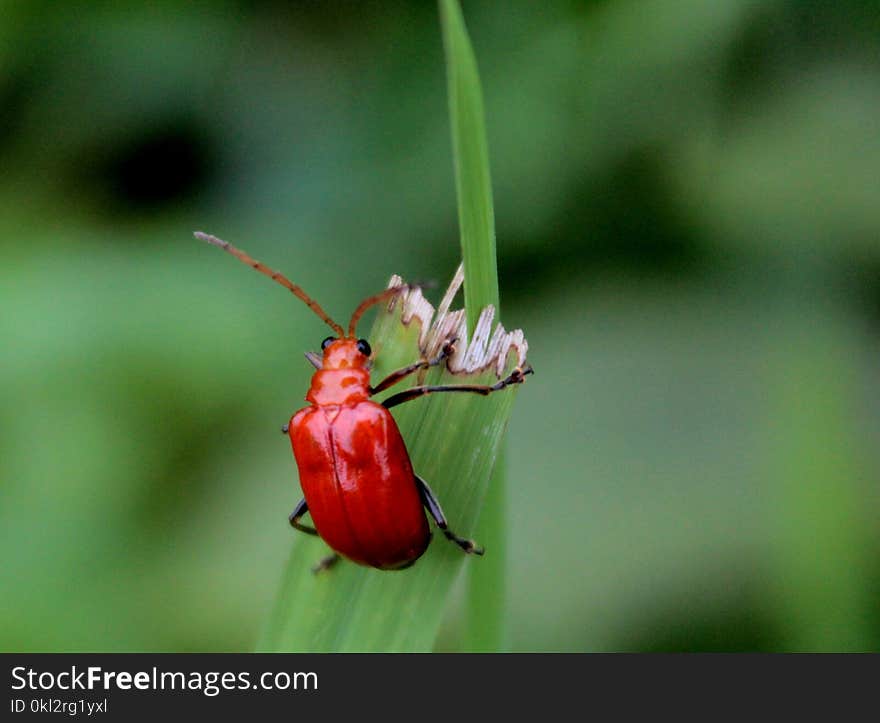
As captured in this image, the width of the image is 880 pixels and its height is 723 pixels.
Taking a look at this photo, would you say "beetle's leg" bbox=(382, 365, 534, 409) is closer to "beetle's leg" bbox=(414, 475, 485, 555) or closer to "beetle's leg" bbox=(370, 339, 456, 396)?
"beetle's leg" bbox=(370, 339, 456, 396)

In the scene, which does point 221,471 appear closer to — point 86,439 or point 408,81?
point 86,439

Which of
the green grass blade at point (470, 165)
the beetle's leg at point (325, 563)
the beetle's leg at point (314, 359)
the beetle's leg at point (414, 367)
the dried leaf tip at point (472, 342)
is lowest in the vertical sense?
the beetle's leg at point (325, 563)

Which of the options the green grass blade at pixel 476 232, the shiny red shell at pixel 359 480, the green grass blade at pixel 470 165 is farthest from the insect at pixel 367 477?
the green grass blade at pixel 470 165

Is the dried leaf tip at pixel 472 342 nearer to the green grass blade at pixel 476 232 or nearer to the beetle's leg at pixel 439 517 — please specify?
the green grass blade at pixel 476 232

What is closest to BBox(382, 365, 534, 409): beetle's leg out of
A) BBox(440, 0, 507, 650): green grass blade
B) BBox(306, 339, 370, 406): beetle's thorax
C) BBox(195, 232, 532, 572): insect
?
BBox(195, 232, 532, 572): insect

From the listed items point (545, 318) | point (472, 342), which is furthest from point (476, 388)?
point (545, 318)

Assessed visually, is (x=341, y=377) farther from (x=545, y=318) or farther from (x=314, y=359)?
(x=545, y=318)
